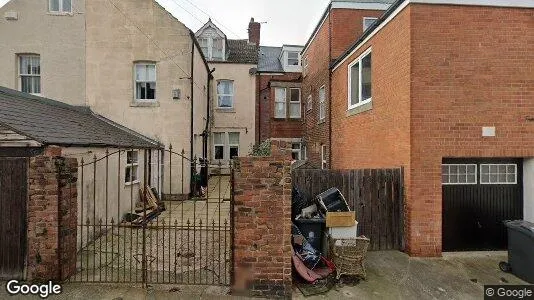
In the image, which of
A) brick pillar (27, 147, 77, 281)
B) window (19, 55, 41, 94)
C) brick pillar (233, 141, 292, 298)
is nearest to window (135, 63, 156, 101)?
window (19, 55, 41, 94)

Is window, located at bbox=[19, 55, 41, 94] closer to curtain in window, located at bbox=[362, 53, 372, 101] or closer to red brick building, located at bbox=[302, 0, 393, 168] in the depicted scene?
red brick building, located at bbox=[302, 0, 393, 168]

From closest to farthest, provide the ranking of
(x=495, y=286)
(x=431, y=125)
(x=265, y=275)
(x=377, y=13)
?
(x=265, y=275) → (x=495, y=286) → (x=431, y=125) → (x=377, y=13)

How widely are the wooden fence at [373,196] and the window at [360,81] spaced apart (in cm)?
293

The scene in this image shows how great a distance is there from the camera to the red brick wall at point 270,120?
20.5 meters

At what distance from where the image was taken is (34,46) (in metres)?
12.7

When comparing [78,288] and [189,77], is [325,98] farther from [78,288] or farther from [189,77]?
[78,288]

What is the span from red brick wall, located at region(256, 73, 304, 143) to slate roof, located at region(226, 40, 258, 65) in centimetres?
142

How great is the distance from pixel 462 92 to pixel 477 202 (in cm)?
251

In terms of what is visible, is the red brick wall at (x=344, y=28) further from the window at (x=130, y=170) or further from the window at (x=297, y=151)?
the window at (x=130, y=170)

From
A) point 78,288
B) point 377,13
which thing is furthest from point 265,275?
point 377,13

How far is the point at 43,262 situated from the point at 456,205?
27.3ft

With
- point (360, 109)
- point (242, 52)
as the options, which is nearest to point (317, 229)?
point (360, 109)

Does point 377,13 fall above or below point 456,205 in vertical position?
above

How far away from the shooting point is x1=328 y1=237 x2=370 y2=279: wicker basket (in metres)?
5.48
